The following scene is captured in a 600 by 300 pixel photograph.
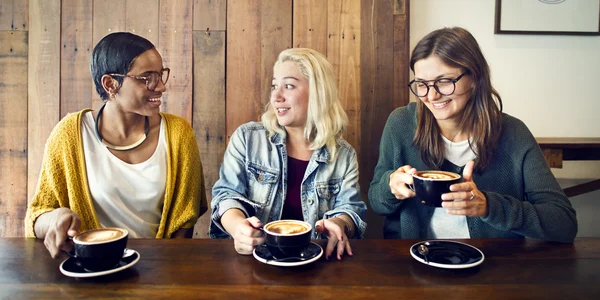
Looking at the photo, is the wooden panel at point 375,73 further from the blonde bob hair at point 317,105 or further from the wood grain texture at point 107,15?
the wood grain texture at point 107,15

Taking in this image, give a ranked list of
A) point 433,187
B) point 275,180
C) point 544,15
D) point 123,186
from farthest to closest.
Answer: point 544,15 → point 275,180 → point 123,186 → point 433,187

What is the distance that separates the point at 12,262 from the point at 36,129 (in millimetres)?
1249

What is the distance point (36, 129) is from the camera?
2.04 metres

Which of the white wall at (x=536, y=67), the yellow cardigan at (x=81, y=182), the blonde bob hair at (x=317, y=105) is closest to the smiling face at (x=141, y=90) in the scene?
the yellow cardigan at (x=81, y=182)

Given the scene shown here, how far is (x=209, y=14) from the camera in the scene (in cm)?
203

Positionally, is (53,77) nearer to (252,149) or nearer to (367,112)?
(252,149)

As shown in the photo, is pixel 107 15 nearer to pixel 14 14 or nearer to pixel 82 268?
pixel 14 14

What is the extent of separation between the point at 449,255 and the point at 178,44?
161 cm

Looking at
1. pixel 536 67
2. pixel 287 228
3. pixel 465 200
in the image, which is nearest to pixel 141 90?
pixel 287 228

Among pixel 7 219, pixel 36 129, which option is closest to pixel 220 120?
pixel 36 129

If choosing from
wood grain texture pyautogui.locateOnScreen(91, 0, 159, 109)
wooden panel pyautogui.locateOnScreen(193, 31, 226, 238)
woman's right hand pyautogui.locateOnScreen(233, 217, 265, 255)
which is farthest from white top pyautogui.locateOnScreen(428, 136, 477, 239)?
wood grain texture pyautogui.locateOnScreen(91, 0, 159, 109)

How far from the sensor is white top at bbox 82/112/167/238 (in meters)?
1.51

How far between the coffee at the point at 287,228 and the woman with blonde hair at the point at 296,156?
499 mm

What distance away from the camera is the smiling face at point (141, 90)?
5.00 feet
